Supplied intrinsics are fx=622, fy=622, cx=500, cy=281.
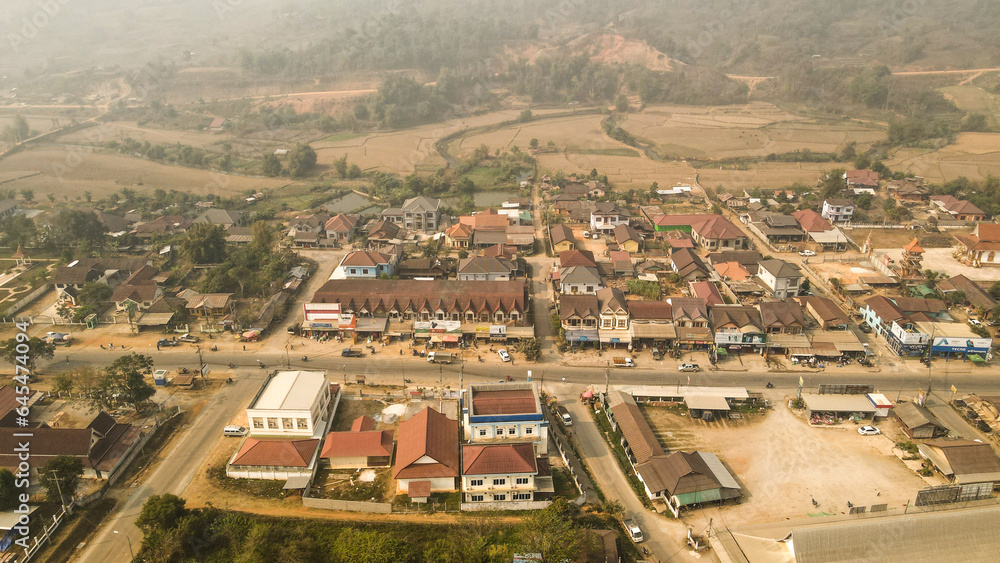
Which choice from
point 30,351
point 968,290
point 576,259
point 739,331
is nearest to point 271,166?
point 30,351

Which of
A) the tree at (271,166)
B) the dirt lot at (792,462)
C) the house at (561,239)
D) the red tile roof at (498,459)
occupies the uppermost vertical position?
the tree at (271,166)

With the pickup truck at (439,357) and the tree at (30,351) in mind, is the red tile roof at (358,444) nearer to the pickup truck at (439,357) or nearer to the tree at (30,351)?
the pickup truck at (439,357)

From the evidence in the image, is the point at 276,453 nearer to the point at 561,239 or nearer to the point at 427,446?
the point at 427,446

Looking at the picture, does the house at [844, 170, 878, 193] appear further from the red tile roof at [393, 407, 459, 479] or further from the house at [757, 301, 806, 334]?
the red tile roof at [393, 407, 459, 479]

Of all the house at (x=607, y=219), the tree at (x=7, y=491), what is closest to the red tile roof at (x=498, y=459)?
the tree at (x=7, y=491)

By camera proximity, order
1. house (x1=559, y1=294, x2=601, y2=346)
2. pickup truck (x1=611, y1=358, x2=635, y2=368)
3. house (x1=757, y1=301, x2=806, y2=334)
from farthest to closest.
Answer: house (x1=559, y1=294, x2=601, y2=346), house (x1=757, y1=301, x2=806, y2=334), pickup truck (x1=611, y1=358, x2=635, y2=368)

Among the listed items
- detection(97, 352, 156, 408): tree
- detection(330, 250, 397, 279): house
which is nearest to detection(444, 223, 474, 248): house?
detection(330, 250, 397, 279): house
